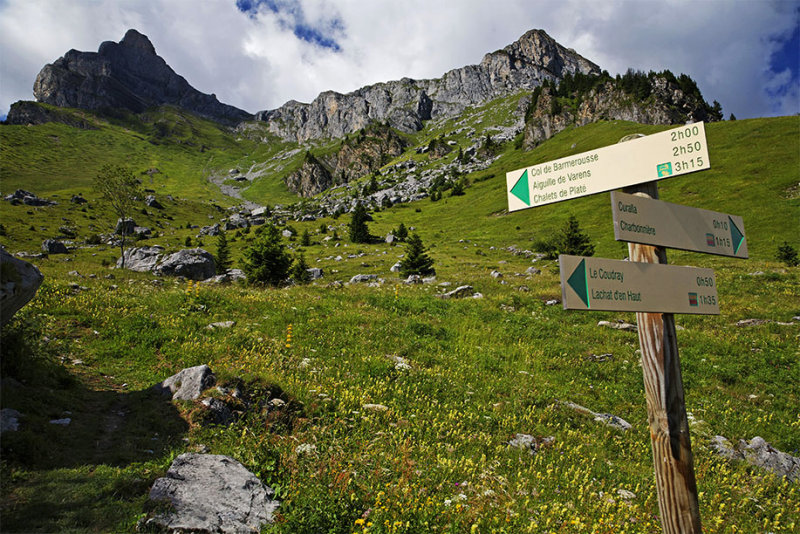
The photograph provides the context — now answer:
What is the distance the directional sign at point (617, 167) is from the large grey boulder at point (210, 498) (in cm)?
546

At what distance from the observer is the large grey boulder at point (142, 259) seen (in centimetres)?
3805

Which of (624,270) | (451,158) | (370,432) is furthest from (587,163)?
(451,158)

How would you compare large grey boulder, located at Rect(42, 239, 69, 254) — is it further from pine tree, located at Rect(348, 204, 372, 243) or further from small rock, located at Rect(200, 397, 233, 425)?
small rock, located at Rect(200, 397, 233, 425)

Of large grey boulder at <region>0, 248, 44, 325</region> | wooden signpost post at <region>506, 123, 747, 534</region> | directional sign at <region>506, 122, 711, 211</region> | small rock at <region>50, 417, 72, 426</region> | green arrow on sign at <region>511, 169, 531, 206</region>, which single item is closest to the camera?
wooden signpost post at <region>506, 123, 747, 534</region>

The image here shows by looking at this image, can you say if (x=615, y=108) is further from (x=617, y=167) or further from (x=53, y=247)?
(x=53, y=247)

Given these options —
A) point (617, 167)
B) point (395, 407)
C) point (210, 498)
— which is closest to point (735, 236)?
point (617, 167)

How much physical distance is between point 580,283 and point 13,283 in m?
9.48

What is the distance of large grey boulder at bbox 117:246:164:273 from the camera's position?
38.1 m

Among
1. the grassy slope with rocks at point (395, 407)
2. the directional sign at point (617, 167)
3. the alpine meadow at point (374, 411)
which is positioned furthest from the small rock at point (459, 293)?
the directional sign at point (617, 167)

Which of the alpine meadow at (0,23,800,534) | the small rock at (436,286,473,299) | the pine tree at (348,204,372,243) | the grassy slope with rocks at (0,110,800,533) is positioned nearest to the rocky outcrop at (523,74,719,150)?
the pine tree at (348,204,372,243)

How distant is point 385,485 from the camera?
5.17m

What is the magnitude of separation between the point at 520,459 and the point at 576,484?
0.98 m

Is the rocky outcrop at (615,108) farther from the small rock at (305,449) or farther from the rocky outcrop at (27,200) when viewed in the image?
the rocky outcrop at (27,200)

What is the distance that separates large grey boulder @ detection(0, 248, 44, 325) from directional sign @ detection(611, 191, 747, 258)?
977 centimetres
